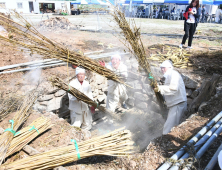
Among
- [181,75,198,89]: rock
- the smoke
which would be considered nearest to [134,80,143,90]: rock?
the smoke

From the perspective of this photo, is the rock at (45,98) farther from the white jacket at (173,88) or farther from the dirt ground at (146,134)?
the white jacket at (173,88)

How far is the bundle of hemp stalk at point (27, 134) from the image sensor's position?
2782mm

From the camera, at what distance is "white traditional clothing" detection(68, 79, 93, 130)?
4566mm

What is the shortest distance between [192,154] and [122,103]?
3.75 meters

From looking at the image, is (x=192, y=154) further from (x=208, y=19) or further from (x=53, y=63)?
(x=208, y=19)

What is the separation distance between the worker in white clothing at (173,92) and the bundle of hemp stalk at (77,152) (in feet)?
5.65

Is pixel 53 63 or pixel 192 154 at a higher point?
pixel 53 63

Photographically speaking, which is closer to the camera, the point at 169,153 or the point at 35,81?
the point at 169,153

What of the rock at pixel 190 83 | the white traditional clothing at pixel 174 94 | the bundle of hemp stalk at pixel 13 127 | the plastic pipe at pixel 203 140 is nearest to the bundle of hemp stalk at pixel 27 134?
the bundle of hemp stalk at pixel 13 127

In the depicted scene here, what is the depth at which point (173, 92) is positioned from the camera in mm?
4023

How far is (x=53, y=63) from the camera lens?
19.1 feet

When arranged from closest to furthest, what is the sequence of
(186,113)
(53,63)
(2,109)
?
(2,109) → (186,113) → (53,63)

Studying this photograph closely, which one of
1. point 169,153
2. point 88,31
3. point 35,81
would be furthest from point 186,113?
point 88,31

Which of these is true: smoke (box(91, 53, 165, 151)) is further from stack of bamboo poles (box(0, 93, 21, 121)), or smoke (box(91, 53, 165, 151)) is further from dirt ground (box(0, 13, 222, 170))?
stack of bamboo poles (box(0, 93, 21, 121))
